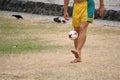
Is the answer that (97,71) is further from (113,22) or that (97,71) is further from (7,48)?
(113,22)

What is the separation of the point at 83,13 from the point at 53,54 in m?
1.29

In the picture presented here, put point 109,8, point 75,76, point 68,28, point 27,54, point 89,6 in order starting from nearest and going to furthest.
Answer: point 75,76
point 89,6
point 27,54
point 68,28
point 109,8

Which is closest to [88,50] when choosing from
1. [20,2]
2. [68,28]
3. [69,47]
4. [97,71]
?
[69,47]

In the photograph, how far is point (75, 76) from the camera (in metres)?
6.75

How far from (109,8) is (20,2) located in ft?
16.2

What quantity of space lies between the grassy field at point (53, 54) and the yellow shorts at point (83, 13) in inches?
29.1

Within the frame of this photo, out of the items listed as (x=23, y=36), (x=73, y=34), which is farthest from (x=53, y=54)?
(x=23, y=36)

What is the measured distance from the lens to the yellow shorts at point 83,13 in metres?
7.94

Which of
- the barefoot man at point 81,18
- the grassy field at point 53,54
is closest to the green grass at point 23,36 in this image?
the grassy field at point 53,54

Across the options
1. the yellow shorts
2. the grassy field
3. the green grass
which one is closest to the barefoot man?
the yellow shorts

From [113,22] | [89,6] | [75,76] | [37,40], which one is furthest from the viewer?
[113,22]

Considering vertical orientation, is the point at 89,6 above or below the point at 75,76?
above

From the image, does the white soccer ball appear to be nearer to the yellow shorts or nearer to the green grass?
the yellow shorts

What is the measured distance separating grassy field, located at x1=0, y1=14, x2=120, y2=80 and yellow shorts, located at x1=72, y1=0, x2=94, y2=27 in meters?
0.74
